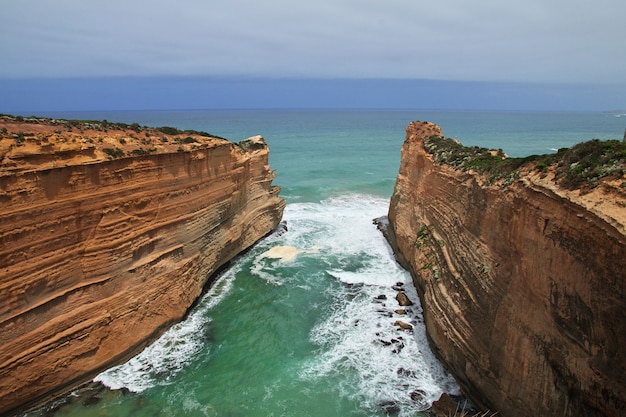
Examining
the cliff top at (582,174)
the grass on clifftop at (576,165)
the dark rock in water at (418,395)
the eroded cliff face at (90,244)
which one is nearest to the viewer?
the cliff top at (582,174)

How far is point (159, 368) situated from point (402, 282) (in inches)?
426

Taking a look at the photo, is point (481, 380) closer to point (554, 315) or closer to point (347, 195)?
point (554, 315)

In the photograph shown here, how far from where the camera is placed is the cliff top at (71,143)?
10555 millimetres

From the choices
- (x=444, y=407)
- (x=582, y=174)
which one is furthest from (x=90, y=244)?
(x=582, y=174)

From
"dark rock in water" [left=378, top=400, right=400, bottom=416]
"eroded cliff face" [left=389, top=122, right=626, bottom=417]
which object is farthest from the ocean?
"eroded cliff face" [left=389, top=122, right=626, bottom=417]

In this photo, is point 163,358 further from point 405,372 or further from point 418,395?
point 418,395

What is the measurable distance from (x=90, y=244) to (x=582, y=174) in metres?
13.0

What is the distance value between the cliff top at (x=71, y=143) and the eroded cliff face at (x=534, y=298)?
1091cm

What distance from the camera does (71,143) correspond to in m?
11.7

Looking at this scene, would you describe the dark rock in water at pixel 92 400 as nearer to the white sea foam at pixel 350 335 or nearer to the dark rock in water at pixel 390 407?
the white sea foam at pixel 350 335

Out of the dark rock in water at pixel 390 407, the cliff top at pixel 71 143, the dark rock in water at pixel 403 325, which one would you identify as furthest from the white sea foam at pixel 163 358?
the dark rock in water at pixel 403 325

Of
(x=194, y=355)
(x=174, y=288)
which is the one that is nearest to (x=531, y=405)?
(x=194, y=355)

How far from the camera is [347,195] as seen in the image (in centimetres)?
3544

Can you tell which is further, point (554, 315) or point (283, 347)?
point (283, 347)
